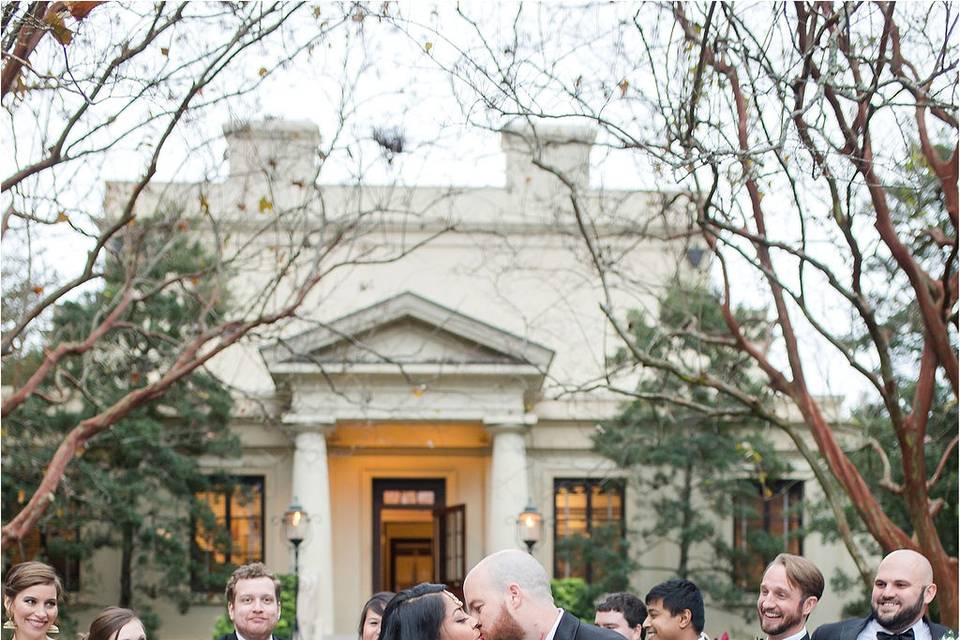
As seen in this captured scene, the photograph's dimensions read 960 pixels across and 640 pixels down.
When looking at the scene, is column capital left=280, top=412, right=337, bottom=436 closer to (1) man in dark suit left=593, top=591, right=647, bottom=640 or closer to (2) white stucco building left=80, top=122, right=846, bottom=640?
(2) white stucco building left=80, top=122, right=846, bottom=640

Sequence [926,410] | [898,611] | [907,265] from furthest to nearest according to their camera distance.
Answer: [926,410] < [907,265] < [898,611]

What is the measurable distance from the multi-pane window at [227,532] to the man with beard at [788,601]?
78.5 ft

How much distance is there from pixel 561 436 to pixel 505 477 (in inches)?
144

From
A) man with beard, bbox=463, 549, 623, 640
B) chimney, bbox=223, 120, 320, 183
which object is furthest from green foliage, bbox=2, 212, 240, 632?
man with beard, bbox=463, 549, 623, 640

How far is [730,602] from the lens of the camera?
30031 millimetres

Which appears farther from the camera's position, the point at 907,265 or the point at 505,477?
the point at 505,477

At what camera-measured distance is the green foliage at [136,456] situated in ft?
88.9

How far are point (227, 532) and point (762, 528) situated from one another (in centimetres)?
1178

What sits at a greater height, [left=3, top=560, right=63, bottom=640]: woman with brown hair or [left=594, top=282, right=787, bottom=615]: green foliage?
[left=594, top=282, right=787, bottom=615]: green foliage

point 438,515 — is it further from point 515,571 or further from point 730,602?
point 515,571

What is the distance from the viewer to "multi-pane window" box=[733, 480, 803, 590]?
30.3m

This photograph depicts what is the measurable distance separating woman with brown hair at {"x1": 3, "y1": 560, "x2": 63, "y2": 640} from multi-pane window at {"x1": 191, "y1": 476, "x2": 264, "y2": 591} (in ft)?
75.0

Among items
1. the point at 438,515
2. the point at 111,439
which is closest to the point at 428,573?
the point at 438,515

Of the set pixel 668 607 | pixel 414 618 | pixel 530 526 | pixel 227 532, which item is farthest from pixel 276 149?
pixel 227 532
